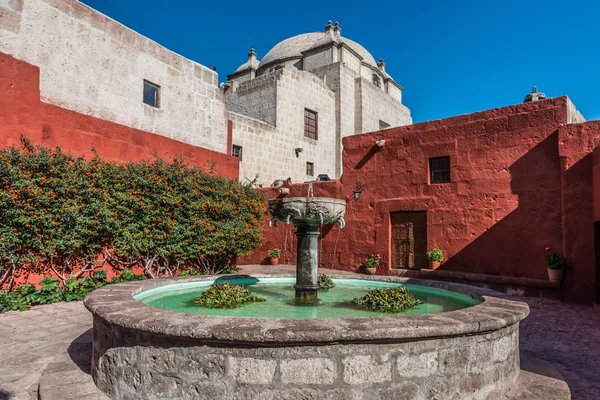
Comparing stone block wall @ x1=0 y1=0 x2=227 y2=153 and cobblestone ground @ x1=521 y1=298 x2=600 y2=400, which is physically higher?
stone block wall @ x1=0 y1=0 x2=227 y2=153

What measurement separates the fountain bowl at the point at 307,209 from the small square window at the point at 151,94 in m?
6.59

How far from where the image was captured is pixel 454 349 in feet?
8.80

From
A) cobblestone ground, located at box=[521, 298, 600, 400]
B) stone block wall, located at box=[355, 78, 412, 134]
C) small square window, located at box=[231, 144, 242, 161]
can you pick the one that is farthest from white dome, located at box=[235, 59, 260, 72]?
cobblestone ground, located at box=[521, 298, 600, 400]

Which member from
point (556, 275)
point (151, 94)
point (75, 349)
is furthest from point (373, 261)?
point (75, 349)

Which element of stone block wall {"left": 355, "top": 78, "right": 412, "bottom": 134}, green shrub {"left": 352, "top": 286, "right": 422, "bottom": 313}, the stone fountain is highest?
stone block wall {"left": 355, "top": 78, "right": 412, "bottom": 134}

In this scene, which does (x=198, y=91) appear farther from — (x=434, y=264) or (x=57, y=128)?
(x=434, y=264)

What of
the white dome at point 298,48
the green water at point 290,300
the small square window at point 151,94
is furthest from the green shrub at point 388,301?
the white dome at point 298,48

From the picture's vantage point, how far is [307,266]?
455 centimetres

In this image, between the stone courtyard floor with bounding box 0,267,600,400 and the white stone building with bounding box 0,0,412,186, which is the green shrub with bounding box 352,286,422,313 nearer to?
the stone courtyard floor with bounding box 0,267,600,400

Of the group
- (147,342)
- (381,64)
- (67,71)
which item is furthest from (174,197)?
(381,64)

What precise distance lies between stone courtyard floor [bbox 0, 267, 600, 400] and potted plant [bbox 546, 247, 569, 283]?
3.13ft

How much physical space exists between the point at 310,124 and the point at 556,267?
12.3 metres

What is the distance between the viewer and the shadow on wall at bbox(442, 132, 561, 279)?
8.12 m

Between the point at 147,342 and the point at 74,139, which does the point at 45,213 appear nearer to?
the point at 74,139
